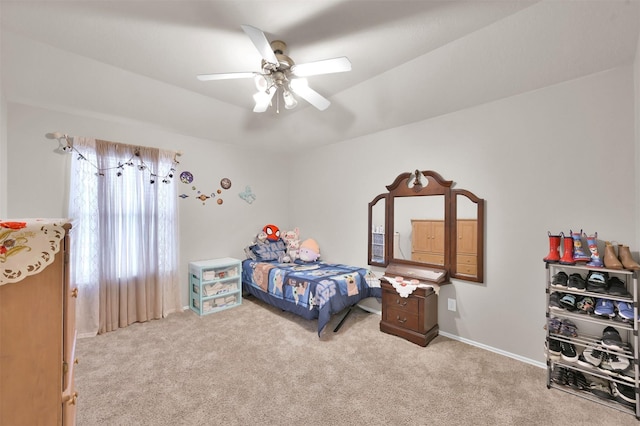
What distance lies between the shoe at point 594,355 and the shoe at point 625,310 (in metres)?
0.28

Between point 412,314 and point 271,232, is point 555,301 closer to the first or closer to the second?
point 412,314

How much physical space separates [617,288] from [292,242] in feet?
11.6

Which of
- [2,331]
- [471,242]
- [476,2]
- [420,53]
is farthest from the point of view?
[471,242]

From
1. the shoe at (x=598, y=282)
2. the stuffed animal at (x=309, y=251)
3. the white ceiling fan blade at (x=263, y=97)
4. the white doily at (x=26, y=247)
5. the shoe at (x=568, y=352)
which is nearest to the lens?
the white doily at (x=26, y=247)

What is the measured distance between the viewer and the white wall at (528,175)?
2.01m

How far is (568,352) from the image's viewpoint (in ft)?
6.48

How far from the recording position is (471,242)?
8.79 feet

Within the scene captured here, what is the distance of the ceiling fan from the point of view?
1.71 m

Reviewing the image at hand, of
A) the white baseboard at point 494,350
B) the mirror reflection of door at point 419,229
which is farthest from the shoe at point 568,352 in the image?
the mirror reflection of door at point 419,229

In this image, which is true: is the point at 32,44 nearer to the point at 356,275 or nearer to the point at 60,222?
the point at 60,222

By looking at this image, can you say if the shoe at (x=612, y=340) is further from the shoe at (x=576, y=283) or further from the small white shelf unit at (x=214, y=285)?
the small white shelf unit at (x=214, y=285)

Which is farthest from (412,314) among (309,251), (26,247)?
(26,247)

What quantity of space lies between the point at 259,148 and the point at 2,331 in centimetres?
384

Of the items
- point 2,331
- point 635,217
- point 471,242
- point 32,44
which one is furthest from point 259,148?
point 635,217
